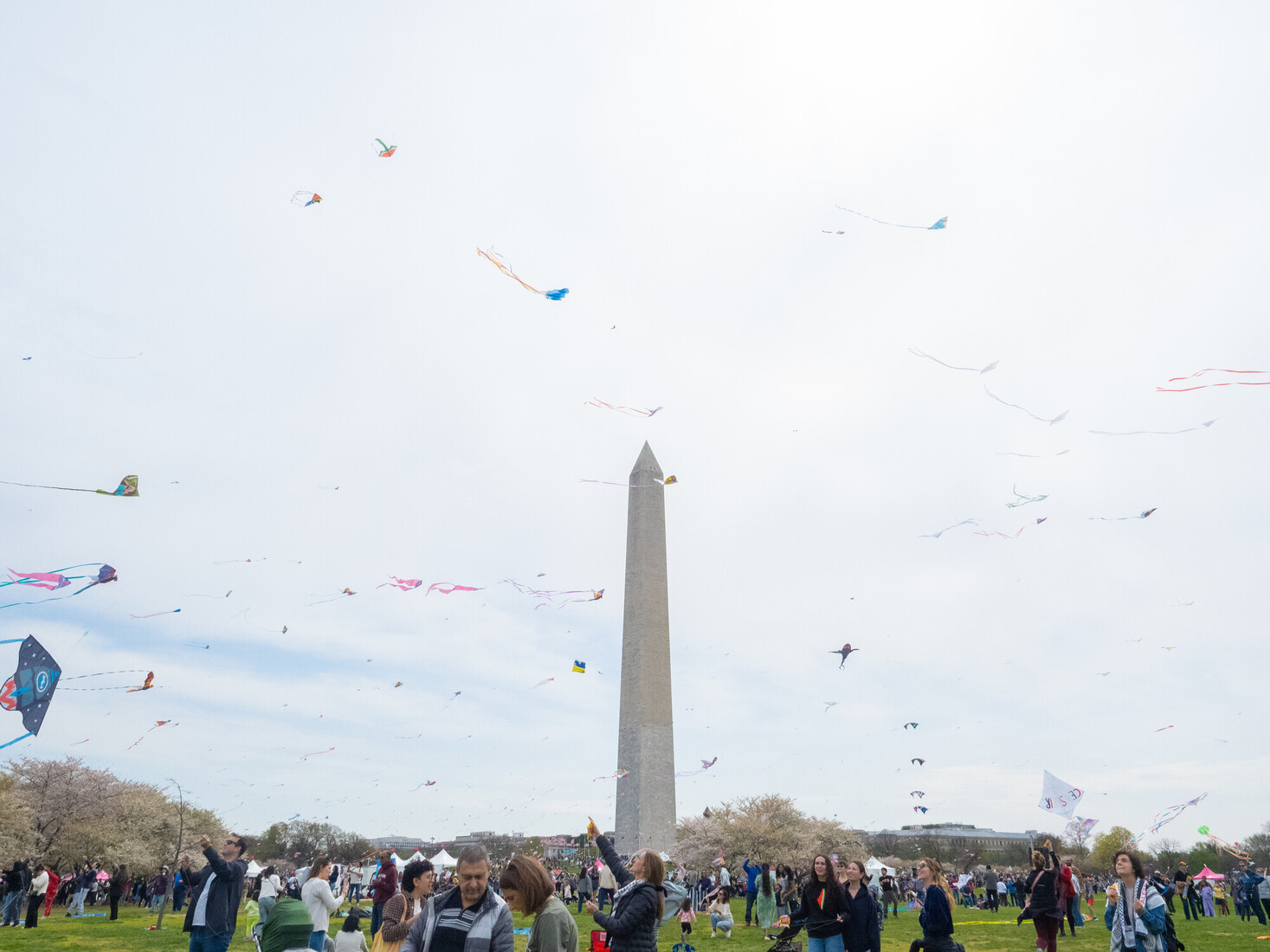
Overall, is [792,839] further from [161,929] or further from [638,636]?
[161,929]

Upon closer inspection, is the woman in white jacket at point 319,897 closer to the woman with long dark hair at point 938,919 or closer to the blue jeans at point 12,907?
the woman with long dark hair at point 938,919

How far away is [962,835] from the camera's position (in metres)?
139

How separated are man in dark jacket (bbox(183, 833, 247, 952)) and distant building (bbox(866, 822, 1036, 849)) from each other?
4448 inches

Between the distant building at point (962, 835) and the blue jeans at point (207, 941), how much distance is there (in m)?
113

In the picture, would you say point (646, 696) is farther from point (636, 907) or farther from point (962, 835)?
point (962, 835)

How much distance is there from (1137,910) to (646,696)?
26324 mm

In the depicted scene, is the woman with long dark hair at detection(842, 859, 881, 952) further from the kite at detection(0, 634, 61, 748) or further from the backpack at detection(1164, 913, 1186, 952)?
the kite at detection(0, 634, 61, 748)

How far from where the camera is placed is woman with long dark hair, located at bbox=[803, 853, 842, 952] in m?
7.10

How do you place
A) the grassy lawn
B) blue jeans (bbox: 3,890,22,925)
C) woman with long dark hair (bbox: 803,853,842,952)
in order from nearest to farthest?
1. woman with long dark hair (bbox: 803,853,842,952)
2. the grassy lawn
3. blue jeans (bbox: 3,890,22,925)

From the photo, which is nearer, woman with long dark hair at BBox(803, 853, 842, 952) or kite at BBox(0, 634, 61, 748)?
woman with long dark hair at BBox(803, 853, 842, 952)

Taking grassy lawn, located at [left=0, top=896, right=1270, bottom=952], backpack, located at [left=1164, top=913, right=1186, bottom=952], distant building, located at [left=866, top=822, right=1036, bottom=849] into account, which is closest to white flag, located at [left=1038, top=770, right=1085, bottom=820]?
grassy lawn, located at [left=0, top=896, right=1270, bottom=952]

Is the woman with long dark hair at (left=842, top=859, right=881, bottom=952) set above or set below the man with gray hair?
below

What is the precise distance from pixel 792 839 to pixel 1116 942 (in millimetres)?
37832

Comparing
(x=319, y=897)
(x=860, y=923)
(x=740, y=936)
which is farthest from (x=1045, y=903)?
(x=740, y=936)
